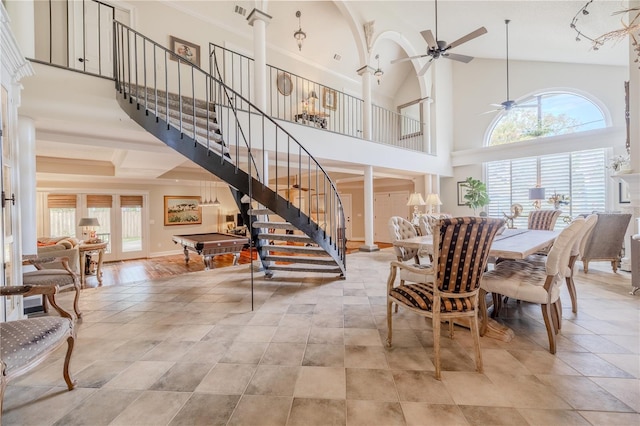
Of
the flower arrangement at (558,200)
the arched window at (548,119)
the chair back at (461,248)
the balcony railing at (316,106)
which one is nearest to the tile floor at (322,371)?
the chair back at (461,248)

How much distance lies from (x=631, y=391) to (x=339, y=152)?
16.0 ft

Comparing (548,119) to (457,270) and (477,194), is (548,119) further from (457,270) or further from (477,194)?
(457,270)

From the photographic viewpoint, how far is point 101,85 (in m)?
3.30

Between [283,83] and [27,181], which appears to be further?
[283,83]

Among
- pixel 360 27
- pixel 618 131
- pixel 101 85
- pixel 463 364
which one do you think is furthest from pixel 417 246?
pixel 618 131

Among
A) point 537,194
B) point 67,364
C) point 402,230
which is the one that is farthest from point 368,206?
point 67,364

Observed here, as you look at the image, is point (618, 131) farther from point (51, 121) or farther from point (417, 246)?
A: point (51, 121)

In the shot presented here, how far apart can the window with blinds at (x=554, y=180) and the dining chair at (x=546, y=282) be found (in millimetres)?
5478

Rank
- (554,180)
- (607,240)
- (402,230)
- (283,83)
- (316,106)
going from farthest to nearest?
1. (316,106)
2. (283,83)
3. (554,180)
4. (607,240)
5. (402,230)

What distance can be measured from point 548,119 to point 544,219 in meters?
3.88

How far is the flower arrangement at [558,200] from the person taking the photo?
6.08m

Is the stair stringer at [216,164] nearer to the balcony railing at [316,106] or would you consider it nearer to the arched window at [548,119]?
the balcony railing at [316,106]

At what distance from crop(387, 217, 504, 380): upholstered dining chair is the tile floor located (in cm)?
28

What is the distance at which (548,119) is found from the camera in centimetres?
696
